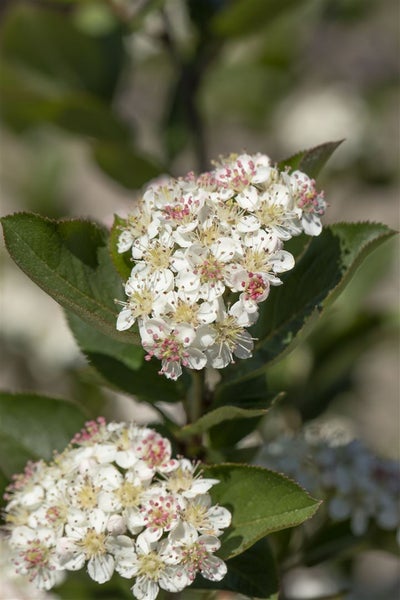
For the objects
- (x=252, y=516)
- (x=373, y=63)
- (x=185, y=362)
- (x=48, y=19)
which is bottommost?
(x=252, y=516)

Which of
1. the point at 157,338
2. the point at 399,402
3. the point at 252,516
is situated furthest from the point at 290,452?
the point at 399,402

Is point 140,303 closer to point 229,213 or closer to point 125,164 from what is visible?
point 229,213

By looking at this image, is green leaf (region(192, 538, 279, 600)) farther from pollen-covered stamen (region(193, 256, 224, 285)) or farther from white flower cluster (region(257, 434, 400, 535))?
pollen-covered stamen (region(193, 256, 224, 285))

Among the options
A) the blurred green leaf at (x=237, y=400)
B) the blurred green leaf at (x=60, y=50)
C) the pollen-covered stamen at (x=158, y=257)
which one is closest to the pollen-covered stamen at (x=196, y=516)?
the blurred green leaf at (x=237, y=400)

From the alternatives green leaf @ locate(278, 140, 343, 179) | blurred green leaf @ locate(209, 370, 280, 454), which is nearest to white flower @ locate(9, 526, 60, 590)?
blurred green leaf @ locate(209, 370, 280, 454)

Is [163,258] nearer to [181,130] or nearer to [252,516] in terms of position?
[252,516]

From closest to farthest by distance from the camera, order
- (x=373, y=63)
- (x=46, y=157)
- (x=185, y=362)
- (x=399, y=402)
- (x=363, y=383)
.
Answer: (x=185, y=362) < (x=363, y=383) < (x=46, y=157) < (x=399, y=402) < (x=373, y=63)
